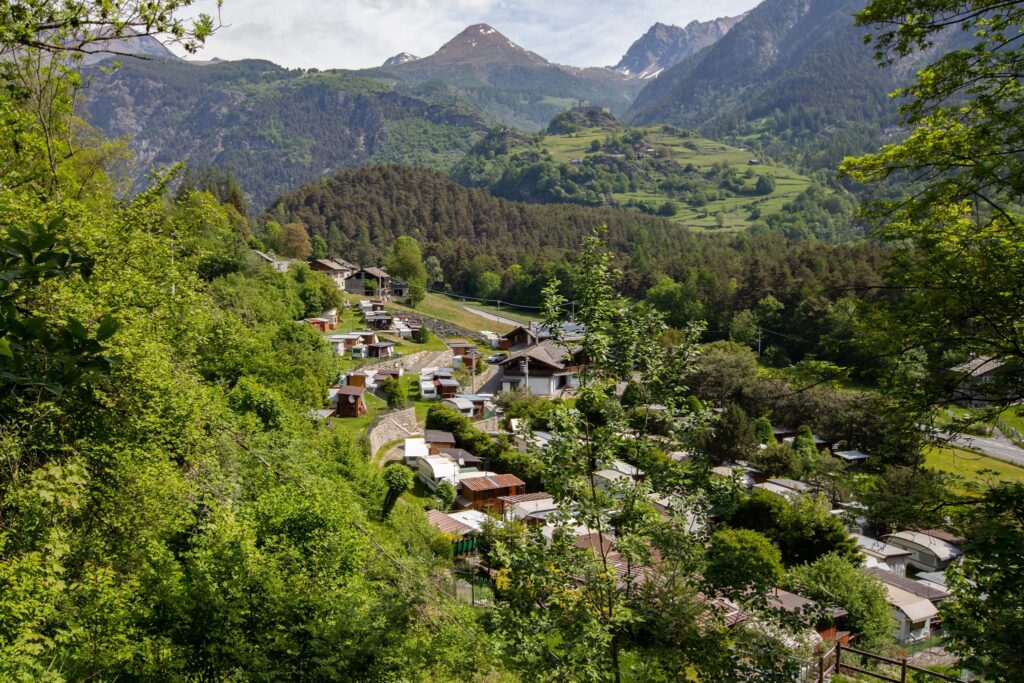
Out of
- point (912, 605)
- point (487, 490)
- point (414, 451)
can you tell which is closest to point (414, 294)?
point (414, 451)

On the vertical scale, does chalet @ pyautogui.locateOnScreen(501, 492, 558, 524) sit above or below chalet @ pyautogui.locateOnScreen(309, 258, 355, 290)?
below

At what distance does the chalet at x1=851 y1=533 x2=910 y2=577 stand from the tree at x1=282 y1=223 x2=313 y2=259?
73.0 meters

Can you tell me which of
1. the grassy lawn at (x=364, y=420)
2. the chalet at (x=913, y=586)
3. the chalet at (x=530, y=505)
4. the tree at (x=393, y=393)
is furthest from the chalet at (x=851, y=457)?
the grassy lawn at (x=364, y=420)

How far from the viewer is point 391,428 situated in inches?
1179

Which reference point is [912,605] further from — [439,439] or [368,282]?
[368,282]

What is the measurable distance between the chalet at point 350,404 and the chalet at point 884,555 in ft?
78.0

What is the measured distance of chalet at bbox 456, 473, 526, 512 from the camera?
24922mm

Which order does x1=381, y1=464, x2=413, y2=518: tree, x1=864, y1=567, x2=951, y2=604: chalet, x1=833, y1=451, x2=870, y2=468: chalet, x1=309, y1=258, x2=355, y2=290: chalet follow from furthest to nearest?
x1=309, y1=258, x2=355, y2=290: chalet, x1=833, y1=451, x2=870, y2=468: chalet, x1=864, y1=567, x2=951, y2=604: chalet, x1=381, y1=464, x2=413, y2=518: tree

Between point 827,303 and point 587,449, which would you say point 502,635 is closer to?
point 587,449

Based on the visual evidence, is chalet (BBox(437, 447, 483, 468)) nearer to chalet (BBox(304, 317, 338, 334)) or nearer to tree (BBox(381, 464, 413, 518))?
tree (BBox(381, 464, 413, 518))

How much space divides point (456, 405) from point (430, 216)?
266 feet

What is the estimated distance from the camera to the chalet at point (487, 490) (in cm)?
2492

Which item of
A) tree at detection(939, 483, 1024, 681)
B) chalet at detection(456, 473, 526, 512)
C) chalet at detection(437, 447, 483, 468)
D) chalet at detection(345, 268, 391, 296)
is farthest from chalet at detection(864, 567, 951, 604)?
chalet at detection(345, 268, 391, 296)

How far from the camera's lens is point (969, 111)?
6.09 meters
